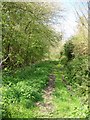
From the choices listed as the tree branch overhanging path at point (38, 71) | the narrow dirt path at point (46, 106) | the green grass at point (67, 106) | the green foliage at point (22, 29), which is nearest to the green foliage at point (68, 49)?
the tree branch overhanging path at point (38, 71)

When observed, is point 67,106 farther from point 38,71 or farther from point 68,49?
point 68,49

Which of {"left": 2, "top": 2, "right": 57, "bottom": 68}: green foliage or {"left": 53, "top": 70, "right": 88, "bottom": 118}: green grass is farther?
{"left": 2, "top": 2, "right": 57, "bottom": 68}: green foliage

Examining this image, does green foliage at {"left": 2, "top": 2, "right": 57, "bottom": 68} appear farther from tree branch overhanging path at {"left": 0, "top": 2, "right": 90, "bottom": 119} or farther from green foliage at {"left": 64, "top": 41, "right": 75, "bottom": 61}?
green foliage at {"left": 64, "top": 41, "right": 75, "bottom": 61}

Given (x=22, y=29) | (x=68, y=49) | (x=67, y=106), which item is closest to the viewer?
(x=67, y=106)

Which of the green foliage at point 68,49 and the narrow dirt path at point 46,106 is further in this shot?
the green foliage at point 68,49

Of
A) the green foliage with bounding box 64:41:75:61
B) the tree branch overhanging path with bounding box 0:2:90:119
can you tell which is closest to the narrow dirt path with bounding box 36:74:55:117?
the tree branch overhanging path with bounding box 0:2:90:119

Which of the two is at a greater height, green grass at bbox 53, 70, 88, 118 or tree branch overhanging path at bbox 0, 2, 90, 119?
tree branch overhanging path at bbox 0, 2, 90, 119

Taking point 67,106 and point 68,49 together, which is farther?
point 68,49

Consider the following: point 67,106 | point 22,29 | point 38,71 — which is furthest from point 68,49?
point 67,106

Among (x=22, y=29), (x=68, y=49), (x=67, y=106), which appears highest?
(x=22, y=29)

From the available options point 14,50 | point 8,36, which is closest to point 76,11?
point 8,36

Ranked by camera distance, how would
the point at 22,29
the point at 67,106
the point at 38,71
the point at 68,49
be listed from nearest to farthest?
the point at 67,106 < the point at 22,29 < the point at 38,71 < the point at 68,49

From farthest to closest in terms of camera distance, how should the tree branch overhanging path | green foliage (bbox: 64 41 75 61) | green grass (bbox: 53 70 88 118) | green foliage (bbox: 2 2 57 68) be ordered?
green foliage (bbox: 64 41 75 61), green foliage (bbox: 2 2 57 68), the tree branch overhanging path, green grass (bbox: 53 70 88 118)

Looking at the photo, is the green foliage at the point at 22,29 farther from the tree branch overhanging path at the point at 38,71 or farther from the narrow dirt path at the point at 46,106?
the narrow dirt path at the point at 46,106
